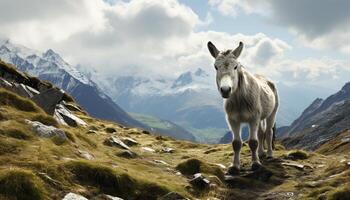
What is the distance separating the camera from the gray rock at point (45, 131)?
2041 cm

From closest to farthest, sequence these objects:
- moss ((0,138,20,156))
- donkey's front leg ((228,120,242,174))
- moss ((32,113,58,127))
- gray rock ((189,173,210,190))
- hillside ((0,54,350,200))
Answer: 1. hillside ((0,54,350,200))
2. moss ((0,138,20,156))
3. gray rock ((189,173,210,190))
4. moss ((32,113,58,127))
5. donkey's front leg ((228,120,242,174))

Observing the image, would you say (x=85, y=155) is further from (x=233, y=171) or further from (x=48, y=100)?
(x=48, y=100)

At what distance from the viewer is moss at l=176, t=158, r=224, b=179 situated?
22094mm

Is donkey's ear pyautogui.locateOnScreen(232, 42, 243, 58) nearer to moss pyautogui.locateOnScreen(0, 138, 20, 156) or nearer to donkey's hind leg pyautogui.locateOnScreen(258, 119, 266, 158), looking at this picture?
donkey's hind leg pyautogui.locateOnScreen(258, 119, 266, 158)

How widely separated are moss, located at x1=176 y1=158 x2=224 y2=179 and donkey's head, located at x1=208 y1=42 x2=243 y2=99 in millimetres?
4071

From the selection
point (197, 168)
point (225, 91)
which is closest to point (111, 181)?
point (225, 91)

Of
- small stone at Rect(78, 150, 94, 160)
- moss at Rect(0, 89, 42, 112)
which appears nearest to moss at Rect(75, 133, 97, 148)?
moss at Rect(0, 89, 42, 112)

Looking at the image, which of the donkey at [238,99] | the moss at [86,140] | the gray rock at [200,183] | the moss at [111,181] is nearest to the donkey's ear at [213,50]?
the donkey at [238,99]

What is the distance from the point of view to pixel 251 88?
23469 mm

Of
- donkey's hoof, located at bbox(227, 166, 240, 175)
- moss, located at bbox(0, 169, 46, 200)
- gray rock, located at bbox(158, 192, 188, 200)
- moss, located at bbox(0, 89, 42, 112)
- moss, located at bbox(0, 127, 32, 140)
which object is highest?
moss, located at bbox(0, 89, 42, 112)

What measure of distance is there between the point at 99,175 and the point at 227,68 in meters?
7.90

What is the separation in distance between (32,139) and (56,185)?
479 centimetres

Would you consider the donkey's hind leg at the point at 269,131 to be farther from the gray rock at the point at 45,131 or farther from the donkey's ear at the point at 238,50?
the gray rock at the point at 45,131

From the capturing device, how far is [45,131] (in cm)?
2064
